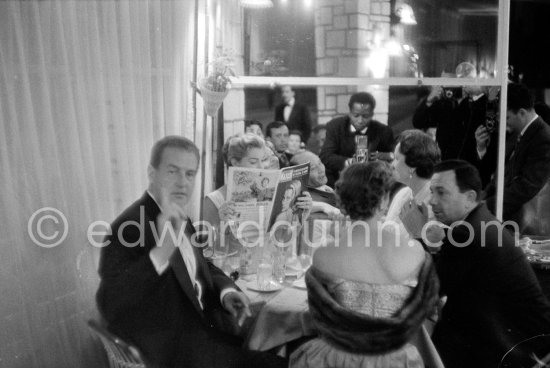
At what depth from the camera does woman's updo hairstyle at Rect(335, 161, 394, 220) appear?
2191 millimetres

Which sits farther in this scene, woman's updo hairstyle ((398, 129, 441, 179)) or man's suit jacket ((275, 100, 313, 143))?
man's suit jacket ((275, 100, 313, 143))

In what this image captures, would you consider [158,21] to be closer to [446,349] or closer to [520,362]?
[446,349]

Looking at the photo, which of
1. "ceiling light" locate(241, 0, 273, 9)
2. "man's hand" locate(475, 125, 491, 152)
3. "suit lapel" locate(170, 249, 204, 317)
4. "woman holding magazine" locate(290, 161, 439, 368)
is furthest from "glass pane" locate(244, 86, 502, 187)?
"woman holding magazine" locate(290, 161, 439, 368)

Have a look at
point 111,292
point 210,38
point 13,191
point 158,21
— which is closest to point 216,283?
point 111,292

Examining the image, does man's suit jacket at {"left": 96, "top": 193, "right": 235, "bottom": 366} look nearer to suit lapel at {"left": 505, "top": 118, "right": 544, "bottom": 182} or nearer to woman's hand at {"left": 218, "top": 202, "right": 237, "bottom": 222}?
woman's hand at {"left": 218, "top": 202, "right": 237, "bottom": 222}

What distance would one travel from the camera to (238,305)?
8.04 ft

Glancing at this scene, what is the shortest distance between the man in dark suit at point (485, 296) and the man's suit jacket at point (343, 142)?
1.50 m

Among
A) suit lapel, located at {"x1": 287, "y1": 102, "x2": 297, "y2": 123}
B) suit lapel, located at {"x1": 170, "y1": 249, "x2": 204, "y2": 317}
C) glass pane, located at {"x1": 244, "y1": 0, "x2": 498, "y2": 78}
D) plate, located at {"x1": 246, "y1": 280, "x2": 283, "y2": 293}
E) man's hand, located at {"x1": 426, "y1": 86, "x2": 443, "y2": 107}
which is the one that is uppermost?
glass pane, located at {"x1": 244, "y1": 0, "x2": 498, "y2": 78}

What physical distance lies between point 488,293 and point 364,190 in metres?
0.73

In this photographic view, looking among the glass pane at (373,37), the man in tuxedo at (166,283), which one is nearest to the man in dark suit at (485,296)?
the man in tuxedo at (166,283)

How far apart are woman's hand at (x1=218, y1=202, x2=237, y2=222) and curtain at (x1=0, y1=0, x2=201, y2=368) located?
50 cm

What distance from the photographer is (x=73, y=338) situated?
224 centimetres

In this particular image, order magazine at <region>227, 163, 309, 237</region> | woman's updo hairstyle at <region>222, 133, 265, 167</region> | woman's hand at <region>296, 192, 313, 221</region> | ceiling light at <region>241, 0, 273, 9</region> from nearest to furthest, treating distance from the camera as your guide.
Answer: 1. magazine at <region>227, 163, 309, 237</region>
2. woman's hand at <region>296, 192, 313, 221</region>
3. woman's updo hairstyle at <region>222, 133, 265, 167</region>
4. ceiling light at <region>241, 0, 273, 9</region>

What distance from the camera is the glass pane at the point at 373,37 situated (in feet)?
13.4
